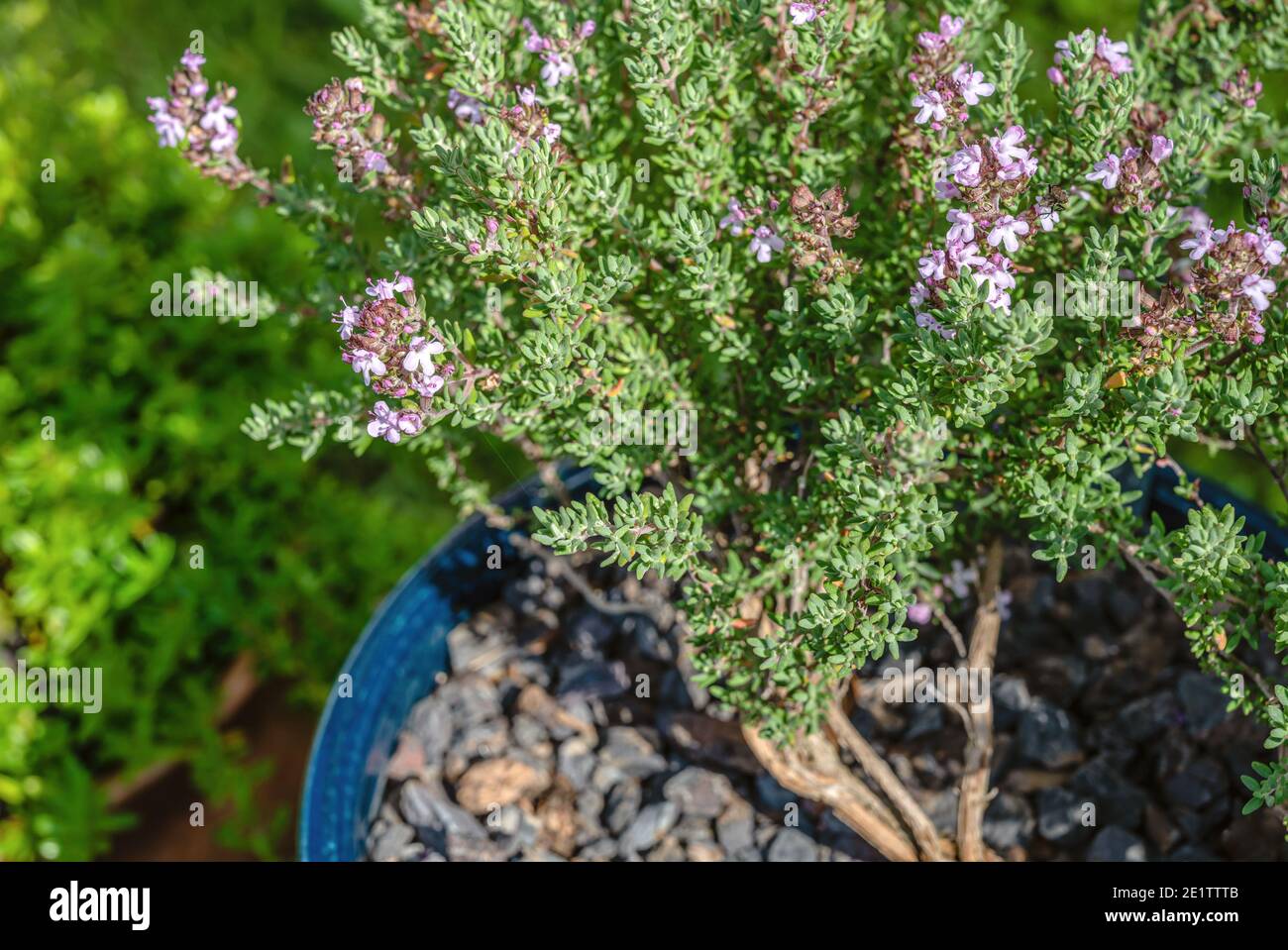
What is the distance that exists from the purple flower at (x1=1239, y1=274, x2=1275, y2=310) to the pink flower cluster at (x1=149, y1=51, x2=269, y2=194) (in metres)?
1.43

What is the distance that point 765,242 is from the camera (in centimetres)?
167

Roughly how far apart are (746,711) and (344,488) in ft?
6.01

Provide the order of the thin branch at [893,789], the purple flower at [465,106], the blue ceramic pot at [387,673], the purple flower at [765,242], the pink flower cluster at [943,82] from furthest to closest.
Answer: the blue ceramic pot at [387,673] < the thin branch at [893,789] < the purple flower at [465,106] < the purple flower at [765,242] < the pink flower cluster at [943,82]

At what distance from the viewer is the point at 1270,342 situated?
1597mm

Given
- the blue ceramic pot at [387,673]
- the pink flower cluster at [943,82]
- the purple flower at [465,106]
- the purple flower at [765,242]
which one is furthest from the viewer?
the blue ceramic pot at [387,673]

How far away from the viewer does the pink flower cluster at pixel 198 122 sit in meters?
1.81

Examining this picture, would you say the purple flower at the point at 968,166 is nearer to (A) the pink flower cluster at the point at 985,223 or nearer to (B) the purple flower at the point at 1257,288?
(A) the pink flower cluster at the point at 985,223

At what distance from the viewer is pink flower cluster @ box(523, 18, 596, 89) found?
1.66 meters

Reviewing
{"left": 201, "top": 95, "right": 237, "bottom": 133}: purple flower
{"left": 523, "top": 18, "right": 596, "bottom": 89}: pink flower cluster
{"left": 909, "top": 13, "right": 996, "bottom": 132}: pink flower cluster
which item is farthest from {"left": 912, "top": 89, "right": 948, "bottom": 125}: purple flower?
{"left": 201, "top": 95, "right": 237, "bottom": 133}: purple flower

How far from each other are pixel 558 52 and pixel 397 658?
3.91 ft

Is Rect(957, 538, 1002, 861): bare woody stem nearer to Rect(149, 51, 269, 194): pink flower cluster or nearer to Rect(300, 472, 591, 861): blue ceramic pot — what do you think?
Rect(300, 472, 591, 861): blue ceramic pot

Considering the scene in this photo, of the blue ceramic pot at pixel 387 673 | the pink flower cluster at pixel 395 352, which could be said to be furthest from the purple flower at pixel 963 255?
the blue ceramic pot at pixel 387 673
